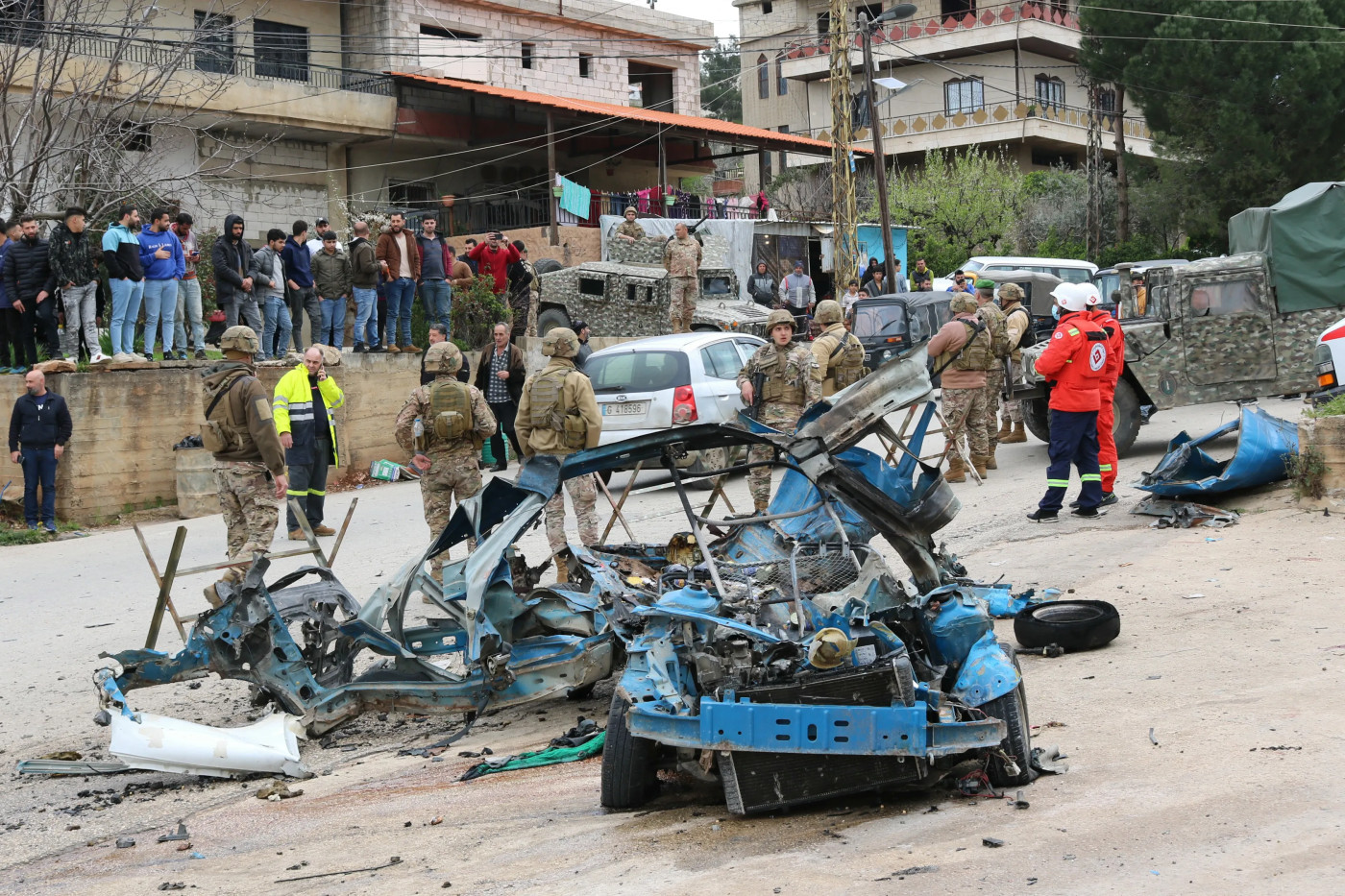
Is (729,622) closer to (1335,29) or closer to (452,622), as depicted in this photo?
(452,622)

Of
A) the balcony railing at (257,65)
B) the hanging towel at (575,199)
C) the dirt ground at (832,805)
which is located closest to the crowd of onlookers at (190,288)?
the dirt ground at (832,805)

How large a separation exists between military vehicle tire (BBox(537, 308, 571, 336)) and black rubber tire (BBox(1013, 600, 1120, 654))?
55.9ft

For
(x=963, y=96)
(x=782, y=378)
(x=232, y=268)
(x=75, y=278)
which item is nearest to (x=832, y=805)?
(x=782, y=378)

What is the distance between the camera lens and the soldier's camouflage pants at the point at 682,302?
23094 mm

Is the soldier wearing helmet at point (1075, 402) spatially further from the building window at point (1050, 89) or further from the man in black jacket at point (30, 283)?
the building window at point (1050, 89)

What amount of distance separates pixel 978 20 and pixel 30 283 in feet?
149

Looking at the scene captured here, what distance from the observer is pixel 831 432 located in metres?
5.80

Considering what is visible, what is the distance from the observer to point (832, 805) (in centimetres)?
507

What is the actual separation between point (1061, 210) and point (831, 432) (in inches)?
1710

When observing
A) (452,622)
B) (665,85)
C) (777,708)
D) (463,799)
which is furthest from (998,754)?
(665,85)

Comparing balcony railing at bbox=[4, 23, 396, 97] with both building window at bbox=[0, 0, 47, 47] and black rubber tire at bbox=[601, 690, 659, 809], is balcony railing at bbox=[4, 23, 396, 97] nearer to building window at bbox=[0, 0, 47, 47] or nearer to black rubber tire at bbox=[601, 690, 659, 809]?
building window at bbox=[0, 0, 47, 47]

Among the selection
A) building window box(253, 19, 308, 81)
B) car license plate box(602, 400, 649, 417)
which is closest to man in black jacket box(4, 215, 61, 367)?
car license plate box(602, 400, 649, 417)

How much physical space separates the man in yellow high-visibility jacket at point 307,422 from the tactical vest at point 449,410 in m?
2.75

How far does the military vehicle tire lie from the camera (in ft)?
78.2
